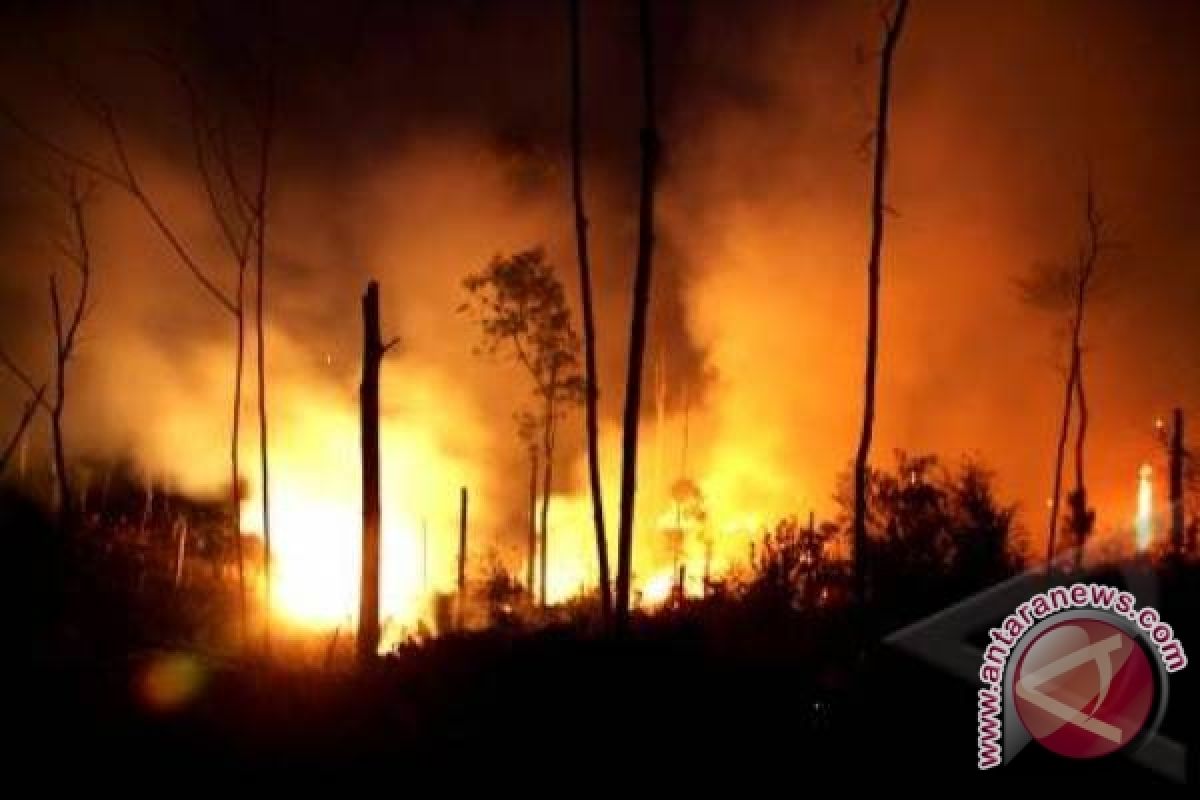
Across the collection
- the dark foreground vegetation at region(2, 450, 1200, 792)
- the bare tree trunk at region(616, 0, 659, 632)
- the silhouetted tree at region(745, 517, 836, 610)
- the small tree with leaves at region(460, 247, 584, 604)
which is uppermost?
the small tree with leaves at region(460, 247, 584, 604)

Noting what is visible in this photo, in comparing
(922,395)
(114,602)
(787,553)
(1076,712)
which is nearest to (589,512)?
(922,395)

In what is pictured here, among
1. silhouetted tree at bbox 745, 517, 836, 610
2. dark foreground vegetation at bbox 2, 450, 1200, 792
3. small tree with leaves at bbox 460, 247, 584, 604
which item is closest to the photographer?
dark foreground vegetation at bbox 2, 450, 1200, 792

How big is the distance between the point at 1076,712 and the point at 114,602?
19.4 meters

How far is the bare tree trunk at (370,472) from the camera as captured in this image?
45.1 feet

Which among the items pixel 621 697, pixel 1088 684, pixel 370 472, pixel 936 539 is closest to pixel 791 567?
pixel 936 539

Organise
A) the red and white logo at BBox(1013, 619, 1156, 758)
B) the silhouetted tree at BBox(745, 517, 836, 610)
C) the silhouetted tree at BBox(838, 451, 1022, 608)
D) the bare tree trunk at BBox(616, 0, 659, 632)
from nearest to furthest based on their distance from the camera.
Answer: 1. the red and white logo at BBox(1013, 619, 1156, 758)
2. the bare tree trunk at BBox(616, 0, 659, 632)
3. the silhouetted tree at BBox(745, 517, 836, 610)
4. the silhouetted tree at BBox(838, 451, 1022, 608)

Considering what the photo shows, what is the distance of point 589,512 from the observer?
45.4m

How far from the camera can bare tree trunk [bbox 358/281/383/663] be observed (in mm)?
13734

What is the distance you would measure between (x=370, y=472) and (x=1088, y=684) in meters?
10.3

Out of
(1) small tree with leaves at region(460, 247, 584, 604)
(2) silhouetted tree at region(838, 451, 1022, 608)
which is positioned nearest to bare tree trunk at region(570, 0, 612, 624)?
(2) silhouetted tree at region(838, 451, 1022, 608)

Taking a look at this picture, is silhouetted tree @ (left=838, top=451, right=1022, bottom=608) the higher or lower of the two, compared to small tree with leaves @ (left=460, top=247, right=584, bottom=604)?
lower

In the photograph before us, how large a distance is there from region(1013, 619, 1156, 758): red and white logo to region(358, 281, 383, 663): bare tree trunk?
9688mm

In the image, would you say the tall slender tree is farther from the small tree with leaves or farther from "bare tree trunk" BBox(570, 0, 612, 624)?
the small tree with leaves

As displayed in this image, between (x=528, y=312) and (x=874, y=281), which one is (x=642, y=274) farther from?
(x=528, y=312)
